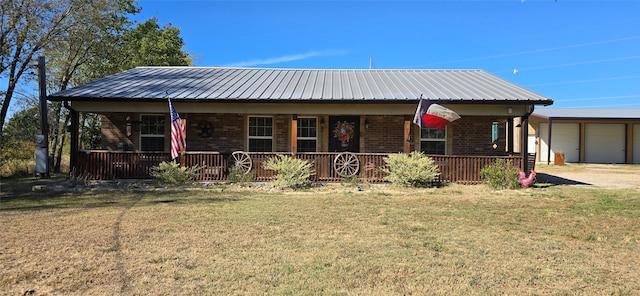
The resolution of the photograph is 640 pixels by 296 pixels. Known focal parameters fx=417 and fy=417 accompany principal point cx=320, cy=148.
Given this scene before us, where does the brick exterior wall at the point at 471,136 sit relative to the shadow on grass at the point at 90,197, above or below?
above

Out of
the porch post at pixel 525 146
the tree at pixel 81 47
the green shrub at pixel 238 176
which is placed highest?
the tree at pixel 81 47

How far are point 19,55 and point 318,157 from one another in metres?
11.5

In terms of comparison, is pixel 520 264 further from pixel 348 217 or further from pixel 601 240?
pixel 348 217

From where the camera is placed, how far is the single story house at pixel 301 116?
12.0 metres

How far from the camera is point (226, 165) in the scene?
12031mm

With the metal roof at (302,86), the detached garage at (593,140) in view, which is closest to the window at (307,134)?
the metal roof at (302,86)

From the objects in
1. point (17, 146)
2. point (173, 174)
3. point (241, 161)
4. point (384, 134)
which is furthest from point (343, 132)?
point (17, 146)

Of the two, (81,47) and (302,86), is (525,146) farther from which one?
(81,47)

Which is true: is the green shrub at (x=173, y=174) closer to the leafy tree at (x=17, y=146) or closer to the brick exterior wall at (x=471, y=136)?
the leafy tree at (x=17, y=146)

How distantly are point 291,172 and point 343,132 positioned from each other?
344 centimetres

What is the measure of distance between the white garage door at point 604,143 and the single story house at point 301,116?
11814 mm

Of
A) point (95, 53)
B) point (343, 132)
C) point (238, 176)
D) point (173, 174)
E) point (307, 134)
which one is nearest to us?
point (173, 174)

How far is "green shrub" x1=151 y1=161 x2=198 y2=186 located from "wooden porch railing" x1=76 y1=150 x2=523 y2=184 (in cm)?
45

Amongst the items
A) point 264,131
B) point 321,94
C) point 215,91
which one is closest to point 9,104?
point 215,91
